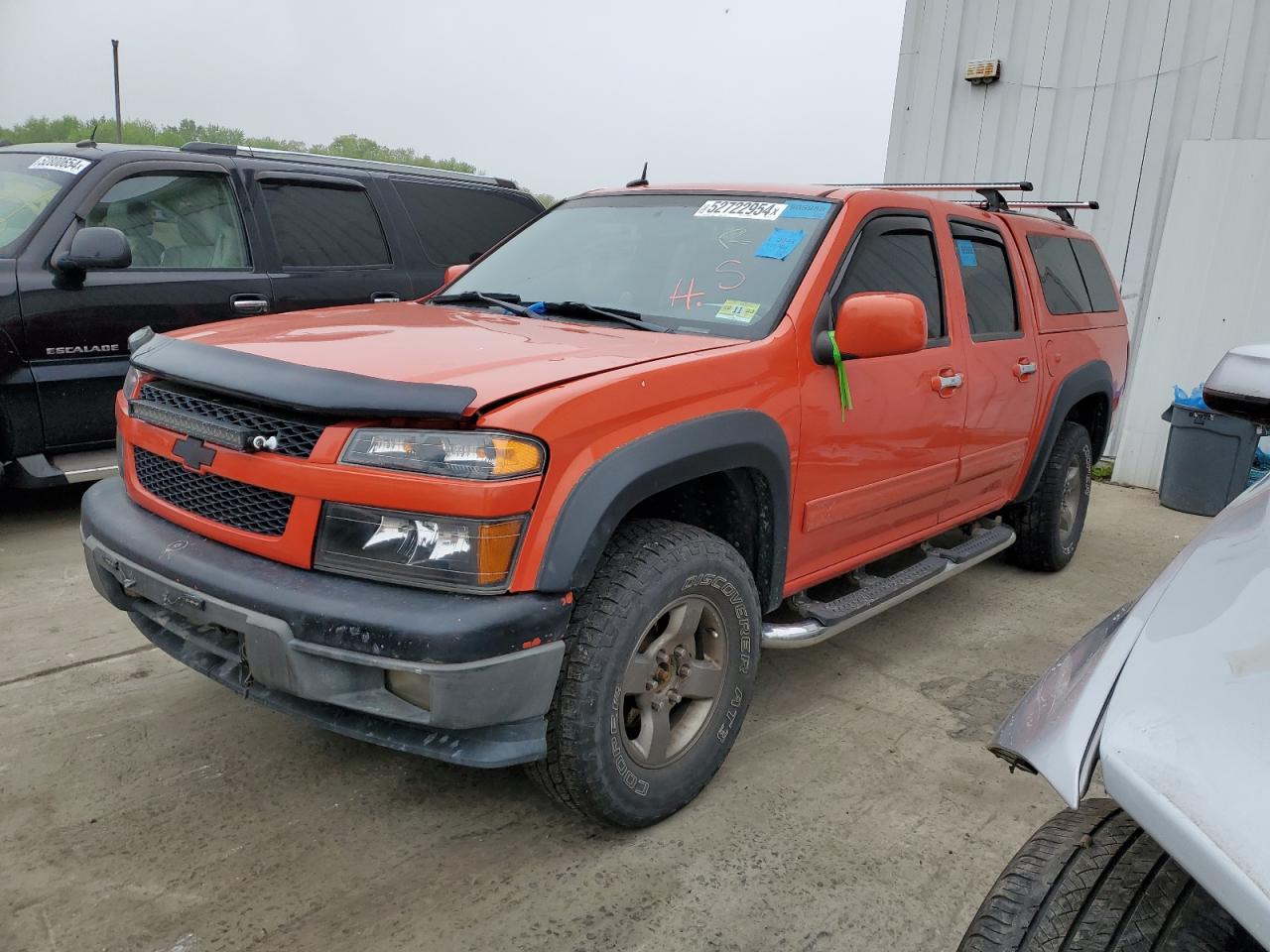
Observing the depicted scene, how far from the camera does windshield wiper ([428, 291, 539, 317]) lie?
3.25 metres

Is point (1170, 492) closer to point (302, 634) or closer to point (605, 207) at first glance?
point (605, 207)

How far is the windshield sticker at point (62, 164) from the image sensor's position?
5.00 metres

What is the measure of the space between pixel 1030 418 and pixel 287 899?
3575 millimetres

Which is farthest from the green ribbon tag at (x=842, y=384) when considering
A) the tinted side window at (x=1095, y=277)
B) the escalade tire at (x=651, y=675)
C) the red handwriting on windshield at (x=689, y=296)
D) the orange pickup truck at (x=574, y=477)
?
the tinted side window at (x=1095, y=277)

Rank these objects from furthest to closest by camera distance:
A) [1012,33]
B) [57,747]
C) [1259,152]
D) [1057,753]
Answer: [1012,33]
[1259,152]
[57,747]
[1057,753]

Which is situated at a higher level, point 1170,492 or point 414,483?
point 414,483

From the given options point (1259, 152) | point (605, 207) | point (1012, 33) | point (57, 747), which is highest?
point (1012, 33)

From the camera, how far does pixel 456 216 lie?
6652 mm

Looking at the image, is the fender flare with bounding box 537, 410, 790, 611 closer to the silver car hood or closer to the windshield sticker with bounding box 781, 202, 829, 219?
the windshield sticker with bounding box 781, 202, 829, 219

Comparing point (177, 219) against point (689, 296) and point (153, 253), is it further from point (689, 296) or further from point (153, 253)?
point (689, 296)

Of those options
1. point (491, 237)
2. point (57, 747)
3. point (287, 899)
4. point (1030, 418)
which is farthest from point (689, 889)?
point (491, 237)

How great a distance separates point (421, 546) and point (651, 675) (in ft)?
2.42

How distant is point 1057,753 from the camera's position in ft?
4.15

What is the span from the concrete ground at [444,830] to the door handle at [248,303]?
223cm
